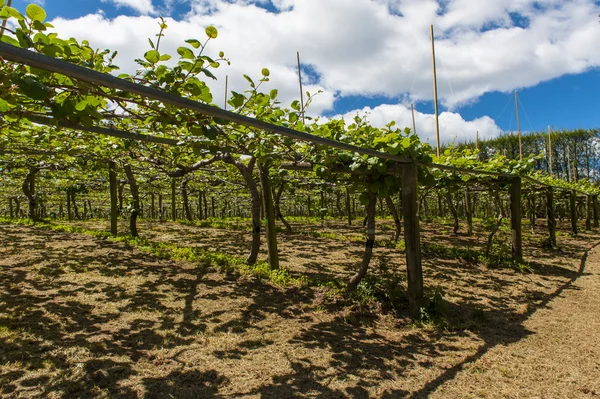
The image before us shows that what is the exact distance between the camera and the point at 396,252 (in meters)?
10.0

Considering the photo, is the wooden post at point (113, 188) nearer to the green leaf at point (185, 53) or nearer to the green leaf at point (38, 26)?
the green leaf at point (185, 53)

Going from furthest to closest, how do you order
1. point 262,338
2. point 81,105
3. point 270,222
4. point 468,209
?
point 468,209 → point 270,222 → point 262,338 → point 81,105

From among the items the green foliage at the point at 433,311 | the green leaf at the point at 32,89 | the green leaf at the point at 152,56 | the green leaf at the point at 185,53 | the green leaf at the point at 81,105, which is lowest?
the green foliage at the point at 433,311

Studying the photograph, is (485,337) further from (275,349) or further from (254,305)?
(254,305)

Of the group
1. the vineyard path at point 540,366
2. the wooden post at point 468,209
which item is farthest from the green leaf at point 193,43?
the wooden post at point 468,209

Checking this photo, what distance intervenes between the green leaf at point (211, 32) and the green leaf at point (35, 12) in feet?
3.34

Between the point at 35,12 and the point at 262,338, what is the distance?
363 centimetres

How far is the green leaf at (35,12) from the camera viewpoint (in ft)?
6.06

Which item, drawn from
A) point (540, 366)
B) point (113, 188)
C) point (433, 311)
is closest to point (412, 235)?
point (433, 311)

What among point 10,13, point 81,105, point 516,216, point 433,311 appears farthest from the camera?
point 516,216

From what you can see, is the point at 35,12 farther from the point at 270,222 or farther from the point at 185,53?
the point at 270,222

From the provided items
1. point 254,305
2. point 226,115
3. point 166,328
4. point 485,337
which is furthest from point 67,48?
point 485,337

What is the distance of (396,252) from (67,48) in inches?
373

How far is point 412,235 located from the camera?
192 inches
